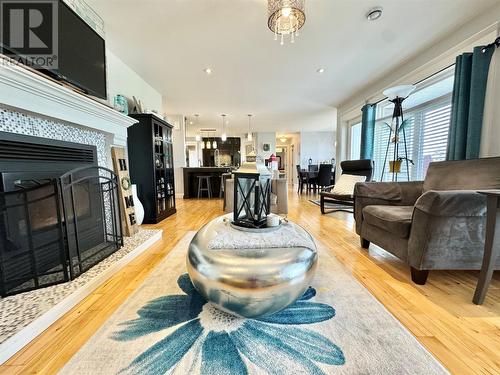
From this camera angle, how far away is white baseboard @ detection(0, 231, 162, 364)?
0.89m

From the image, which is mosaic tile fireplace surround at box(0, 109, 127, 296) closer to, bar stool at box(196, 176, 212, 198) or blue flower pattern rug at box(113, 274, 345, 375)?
blue flower pattern rug at box(113, 274, 345, 375)

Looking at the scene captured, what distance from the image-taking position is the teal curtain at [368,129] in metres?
4.08

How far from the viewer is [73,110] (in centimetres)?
160

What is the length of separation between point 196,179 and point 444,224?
5.48m

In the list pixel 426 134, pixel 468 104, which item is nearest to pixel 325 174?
pixel 426 134

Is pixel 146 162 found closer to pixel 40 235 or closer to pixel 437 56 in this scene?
pixel 40 235

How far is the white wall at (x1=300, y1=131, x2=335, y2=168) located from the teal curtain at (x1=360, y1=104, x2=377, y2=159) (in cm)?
475

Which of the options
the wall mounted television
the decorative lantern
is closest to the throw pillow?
the decorative lantern

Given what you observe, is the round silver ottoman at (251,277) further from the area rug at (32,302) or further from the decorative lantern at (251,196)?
the area rug at (32,302)

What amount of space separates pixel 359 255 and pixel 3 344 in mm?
2300

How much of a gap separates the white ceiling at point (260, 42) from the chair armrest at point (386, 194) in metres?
1.70

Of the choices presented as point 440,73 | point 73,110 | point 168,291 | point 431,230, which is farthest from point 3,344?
point 440,73

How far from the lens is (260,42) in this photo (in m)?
2.53

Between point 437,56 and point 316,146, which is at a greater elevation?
point 437,56
